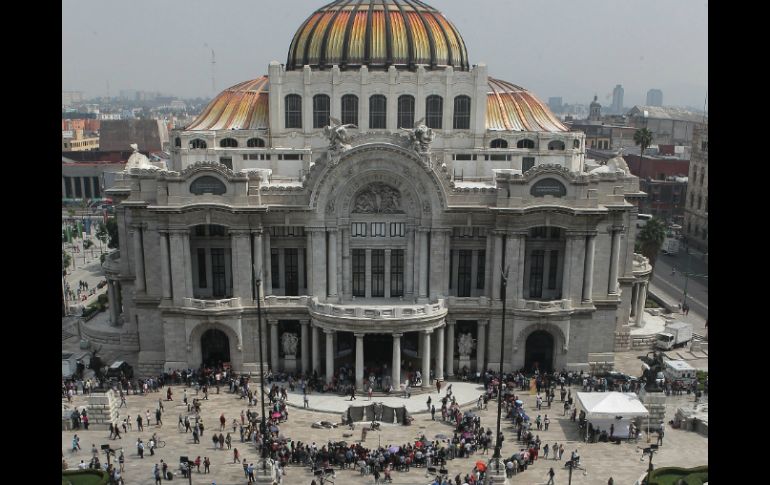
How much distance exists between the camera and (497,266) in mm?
56531

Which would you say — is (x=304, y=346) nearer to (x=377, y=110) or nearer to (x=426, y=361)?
(x=426, y=361)

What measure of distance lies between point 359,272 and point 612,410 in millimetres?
23247

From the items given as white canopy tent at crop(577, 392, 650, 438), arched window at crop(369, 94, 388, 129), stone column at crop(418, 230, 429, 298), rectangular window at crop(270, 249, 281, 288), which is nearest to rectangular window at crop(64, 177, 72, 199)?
arched window at crop(369, 94, 388, 129)

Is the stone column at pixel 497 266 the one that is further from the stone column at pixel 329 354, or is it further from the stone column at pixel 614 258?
the stone column at pixel 329 354

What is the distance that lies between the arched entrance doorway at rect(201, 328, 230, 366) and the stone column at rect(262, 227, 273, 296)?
5565 mm

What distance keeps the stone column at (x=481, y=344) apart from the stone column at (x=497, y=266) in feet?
8.33

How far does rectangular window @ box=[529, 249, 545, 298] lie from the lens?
5791cm

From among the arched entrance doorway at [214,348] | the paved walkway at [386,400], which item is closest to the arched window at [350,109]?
the arched entrance doorway at [214,348]

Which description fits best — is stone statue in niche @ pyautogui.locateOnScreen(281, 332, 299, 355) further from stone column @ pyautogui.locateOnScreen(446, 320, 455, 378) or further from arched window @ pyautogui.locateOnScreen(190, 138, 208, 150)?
arched window @ pyautogui.locateOnScreen(190, 138, 208, 150)
